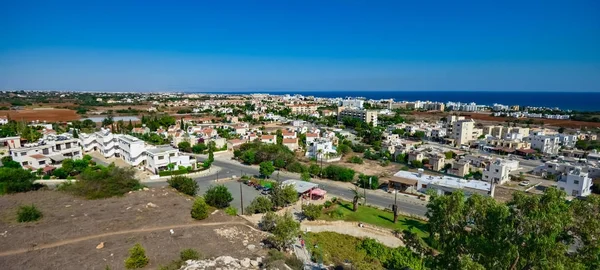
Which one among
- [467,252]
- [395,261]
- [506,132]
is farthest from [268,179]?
[506,132]

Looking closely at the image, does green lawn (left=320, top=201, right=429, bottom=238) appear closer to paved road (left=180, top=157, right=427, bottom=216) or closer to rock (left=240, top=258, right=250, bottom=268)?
paved road (left=180, top=157, right=427, bottom=216)

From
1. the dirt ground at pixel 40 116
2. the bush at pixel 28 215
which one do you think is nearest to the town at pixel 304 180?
the bush at pixel 28 215

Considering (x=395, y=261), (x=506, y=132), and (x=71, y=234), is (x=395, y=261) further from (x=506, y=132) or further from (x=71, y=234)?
(x=506, y=132)

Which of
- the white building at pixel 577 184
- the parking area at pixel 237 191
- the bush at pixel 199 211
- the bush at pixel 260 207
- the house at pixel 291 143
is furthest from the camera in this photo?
the house at pixel 291 143

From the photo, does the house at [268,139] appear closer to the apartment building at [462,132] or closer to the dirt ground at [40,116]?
the apartment building at [462,132]

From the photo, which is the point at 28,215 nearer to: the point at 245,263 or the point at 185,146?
the point at 245,263

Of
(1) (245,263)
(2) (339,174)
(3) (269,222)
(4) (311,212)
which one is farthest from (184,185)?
(2) (339,174)
